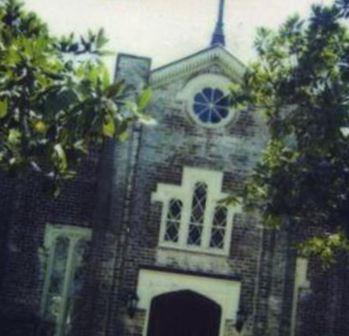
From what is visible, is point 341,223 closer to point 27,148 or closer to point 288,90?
point 288,90

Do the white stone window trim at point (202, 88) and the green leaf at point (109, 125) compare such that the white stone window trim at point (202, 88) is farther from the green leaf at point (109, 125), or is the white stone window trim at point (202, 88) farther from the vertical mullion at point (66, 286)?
the green leaf at point (109, 125)

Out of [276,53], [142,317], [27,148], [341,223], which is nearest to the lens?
[27,148]

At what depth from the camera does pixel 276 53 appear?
1358cm

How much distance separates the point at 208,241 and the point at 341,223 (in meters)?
4.60

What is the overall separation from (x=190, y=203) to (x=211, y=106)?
2.53 metres

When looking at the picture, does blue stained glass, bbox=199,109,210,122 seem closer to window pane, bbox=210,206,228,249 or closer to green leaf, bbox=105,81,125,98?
window pane, bbox=210,206,228,249

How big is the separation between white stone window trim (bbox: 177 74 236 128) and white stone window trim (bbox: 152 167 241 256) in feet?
4.19

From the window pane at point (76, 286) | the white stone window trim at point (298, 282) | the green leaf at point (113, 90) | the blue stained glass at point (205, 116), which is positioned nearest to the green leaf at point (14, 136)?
the green leaf at point (113, 90)

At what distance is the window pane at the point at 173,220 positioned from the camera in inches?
648

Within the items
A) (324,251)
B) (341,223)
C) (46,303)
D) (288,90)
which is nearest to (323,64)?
(288,90)

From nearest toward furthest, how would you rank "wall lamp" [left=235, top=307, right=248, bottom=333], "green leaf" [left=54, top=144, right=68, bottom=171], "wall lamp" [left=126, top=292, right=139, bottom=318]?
"green leaf" [left=54, top=144, right=68, bottom=171]
"wall lamp" [left=126, top=292, right=139, bottom=318]
"wall lamp" [left=235, top=307, right=248, bottom=333]

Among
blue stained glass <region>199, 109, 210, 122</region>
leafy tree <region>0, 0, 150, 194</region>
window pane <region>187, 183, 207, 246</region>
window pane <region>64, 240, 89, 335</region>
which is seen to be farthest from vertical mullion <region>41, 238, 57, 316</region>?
leafy tree <region>0, 0, 150, 194</region>

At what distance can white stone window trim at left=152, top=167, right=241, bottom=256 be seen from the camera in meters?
16.4

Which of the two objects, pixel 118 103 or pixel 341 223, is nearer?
pixel 118 103
